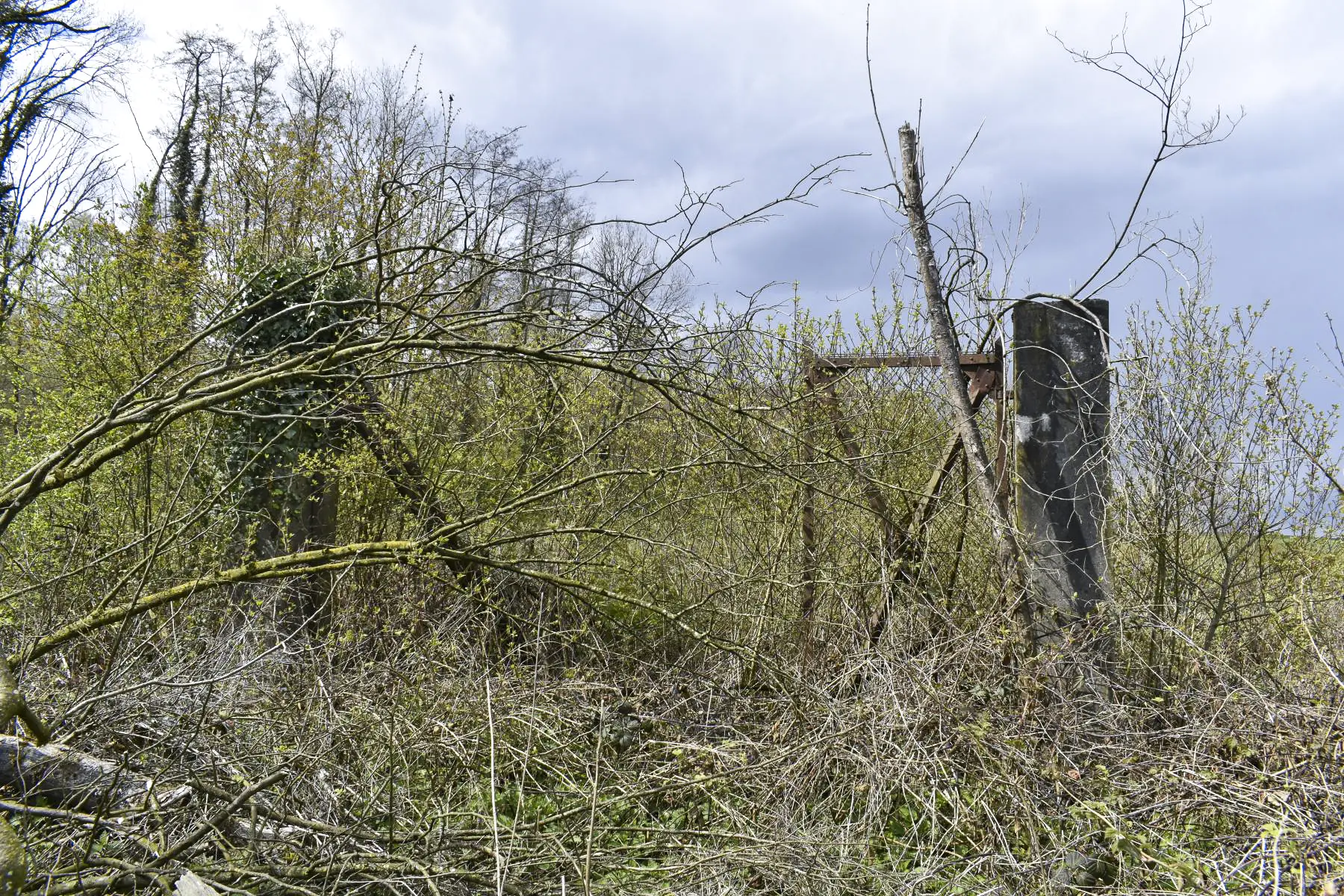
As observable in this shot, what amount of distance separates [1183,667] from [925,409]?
2257mm

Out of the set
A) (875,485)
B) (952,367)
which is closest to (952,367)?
(952,367)

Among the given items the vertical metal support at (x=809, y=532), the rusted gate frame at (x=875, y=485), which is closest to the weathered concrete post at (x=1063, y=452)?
the rusted gate frame at (x=875, y=485)

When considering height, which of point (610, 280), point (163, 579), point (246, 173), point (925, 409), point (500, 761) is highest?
point (246, 173)

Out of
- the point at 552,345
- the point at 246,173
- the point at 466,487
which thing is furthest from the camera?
the point at 246,173

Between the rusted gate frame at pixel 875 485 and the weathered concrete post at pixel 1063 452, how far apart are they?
0.17m

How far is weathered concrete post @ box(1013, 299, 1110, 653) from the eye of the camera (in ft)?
18.2

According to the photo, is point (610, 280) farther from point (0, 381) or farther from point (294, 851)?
point (0, 381)

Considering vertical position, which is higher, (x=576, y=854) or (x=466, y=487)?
(x=466, y=487)

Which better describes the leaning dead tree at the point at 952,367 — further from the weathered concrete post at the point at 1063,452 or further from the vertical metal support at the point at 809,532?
the vertical metal support at the point at 809,532

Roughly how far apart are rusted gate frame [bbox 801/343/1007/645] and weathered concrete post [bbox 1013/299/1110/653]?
174 millimetres

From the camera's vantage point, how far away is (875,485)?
5812 mm

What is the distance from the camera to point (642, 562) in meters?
6.68

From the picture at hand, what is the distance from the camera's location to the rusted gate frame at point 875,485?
552 cm

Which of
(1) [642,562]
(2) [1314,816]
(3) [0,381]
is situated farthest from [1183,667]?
(3) [0,381]
